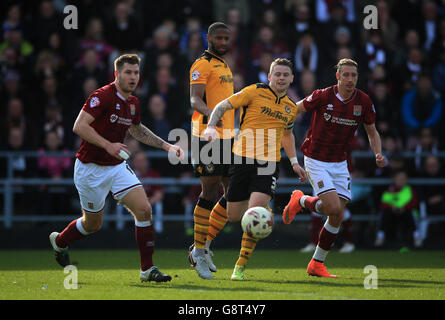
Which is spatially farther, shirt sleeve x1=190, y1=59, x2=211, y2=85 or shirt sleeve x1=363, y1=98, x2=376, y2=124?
shirt sleeve x1=363, y1=98, x2=376, y2=124

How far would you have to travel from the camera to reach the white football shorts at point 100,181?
25.8 feet

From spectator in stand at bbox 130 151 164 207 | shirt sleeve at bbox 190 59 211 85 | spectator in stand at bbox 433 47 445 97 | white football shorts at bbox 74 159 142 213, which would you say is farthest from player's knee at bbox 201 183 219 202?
spectator in stand at bbox 433 47 445 97

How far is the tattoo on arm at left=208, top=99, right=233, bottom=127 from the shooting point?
311 inches

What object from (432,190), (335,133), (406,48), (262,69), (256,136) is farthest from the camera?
(406,48)

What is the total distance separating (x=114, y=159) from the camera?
26.3 feet

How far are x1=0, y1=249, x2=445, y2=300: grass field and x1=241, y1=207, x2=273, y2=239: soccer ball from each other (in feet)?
1.67

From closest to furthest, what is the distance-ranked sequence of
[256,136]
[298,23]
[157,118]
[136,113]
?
[136,113] → [256,136] → [157,118] → [298,23]

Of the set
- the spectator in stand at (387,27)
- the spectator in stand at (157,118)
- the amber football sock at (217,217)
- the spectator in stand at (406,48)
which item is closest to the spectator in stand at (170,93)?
the spectator in stand at (157,118)

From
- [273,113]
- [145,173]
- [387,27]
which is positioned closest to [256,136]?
[273,113]

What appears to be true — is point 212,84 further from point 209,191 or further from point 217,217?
point 217,217

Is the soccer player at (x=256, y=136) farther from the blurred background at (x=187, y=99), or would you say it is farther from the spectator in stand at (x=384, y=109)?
the spectator in stand at (x=384, y=109)

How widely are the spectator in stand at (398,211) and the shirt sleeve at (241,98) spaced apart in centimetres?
549

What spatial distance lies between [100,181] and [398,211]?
6447 millimetres

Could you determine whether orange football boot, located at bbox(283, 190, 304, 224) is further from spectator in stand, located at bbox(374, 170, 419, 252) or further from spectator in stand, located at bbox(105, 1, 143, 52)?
spectator in stand, located at bbox(105, 1, 143, 52)
